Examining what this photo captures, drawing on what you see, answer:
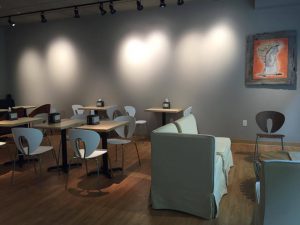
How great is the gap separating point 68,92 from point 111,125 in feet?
12.6

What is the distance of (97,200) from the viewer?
3.33 meters

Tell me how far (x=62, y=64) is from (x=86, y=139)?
453cm

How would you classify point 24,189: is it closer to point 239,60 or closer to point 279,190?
point 279,190

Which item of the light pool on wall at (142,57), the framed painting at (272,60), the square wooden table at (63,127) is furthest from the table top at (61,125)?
the framed painting at (272,60)

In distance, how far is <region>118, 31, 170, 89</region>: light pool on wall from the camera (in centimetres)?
641

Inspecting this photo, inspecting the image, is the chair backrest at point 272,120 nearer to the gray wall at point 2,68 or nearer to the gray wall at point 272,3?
the gray wall at point 272,3

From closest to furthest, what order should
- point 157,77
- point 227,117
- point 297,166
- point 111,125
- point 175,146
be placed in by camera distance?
point 297,166 → point 175,146 → point 111,125 → point 227,117 → point 157,77

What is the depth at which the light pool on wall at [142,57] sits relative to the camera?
641 cm

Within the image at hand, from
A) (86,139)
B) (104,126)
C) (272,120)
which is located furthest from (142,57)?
(86,139)

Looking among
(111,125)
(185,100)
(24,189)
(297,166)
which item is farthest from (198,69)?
(297,166)

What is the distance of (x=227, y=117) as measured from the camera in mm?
6047

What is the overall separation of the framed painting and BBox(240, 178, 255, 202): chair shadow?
2477 millimetres

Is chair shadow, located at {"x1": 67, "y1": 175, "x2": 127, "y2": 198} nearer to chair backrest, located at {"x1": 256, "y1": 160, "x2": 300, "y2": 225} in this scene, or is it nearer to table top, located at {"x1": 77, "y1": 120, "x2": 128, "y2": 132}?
table top, located at {"x1": 77, "y1": 120, "x2": 128, "y2": 132}

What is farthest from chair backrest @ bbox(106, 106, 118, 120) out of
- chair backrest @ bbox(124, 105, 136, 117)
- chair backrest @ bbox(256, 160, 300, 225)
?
chair backrest @ bbox(256, 160, 300, 225)
